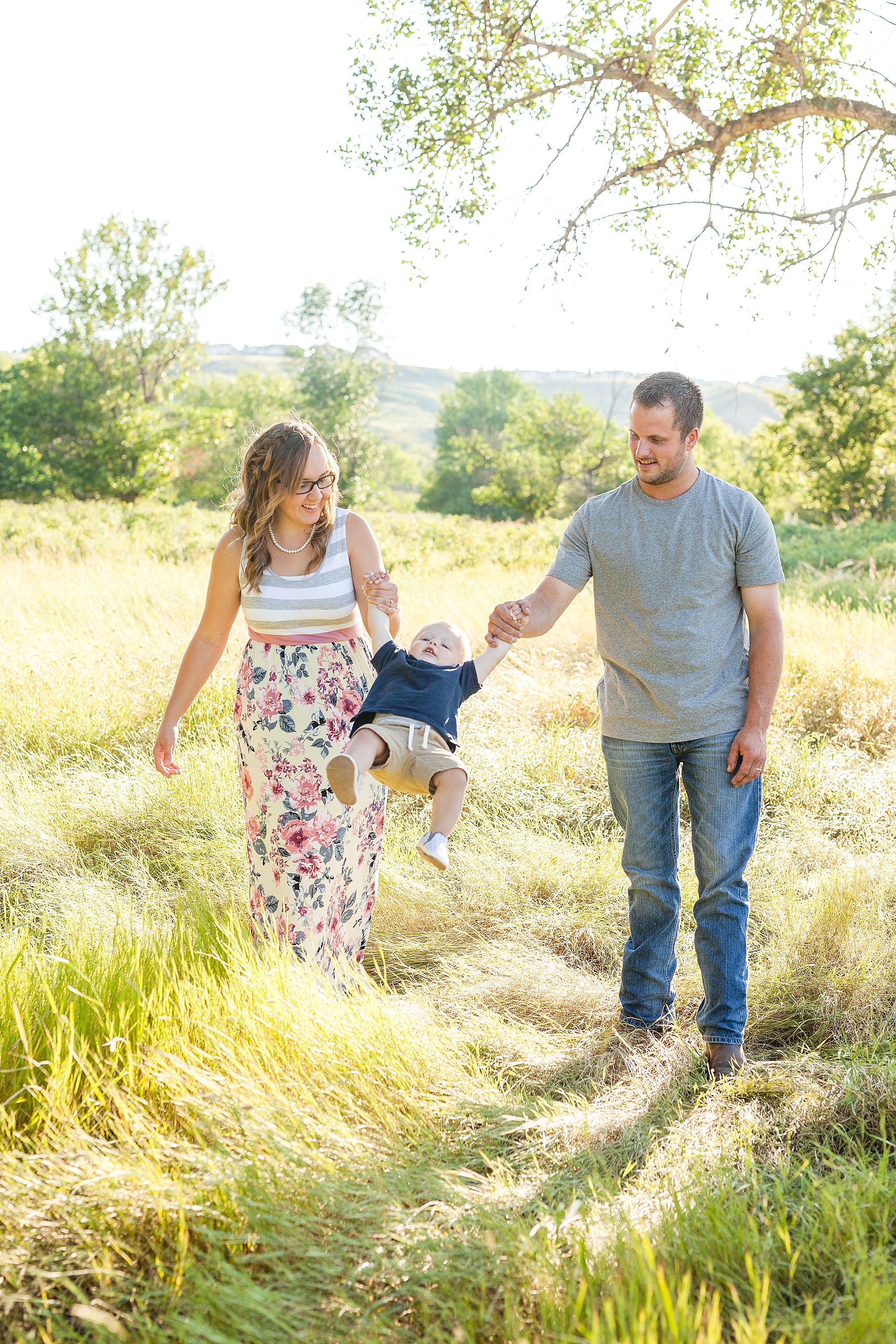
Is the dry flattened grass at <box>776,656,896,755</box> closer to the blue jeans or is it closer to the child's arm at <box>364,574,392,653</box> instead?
the blue jeans

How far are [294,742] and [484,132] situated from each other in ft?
22.2

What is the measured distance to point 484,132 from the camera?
319 inches

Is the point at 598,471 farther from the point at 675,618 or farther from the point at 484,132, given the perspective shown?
the point at 675,618

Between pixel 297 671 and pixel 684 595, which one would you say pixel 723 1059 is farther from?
pixel 297 671

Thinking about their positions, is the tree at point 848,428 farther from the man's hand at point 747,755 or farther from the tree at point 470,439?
the man's hand at point 747,755

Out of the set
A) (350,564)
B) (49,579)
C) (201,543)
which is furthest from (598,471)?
(350,564)

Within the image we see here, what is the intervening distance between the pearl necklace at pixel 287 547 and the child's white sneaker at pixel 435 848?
4.08 ft

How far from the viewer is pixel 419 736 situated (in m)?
2.98

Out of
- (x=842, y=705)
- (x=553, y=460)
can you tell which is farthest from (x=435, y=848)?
(x=553, y=460)

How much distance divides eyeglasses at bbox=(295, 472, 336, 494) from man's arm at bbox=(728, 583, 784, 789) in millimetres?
1527

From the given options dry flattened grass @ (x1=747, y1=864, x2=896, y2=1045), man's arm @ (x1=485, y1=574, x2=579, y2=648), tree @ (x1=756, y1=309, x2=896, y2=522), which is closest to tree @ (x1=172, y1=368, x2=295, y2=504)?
man's arm @ (x1=485, y1=574, x2=579, y2=648)

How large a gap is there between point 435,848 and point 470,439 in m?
54.6

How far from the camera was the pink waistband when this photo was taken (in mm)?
3545

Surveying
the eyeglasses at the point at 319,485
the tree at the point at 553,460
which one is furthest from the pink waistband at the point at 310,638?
the tree at the point at 553,460
